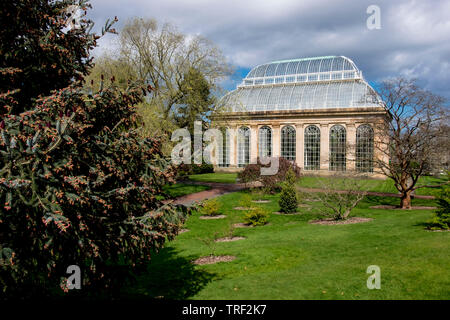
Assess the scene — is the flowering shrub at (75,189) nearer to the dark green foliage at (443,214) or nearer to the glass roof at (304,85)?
the dark green foliage at (443,214)

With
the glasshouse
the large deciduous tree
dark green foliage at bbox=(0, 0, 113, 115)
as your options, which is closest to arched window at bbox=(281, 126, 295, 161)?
the glasshouse

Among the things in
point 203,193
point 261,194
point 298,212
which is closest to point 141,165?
point 298,212

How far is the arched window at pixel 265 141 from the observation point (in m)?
44.4

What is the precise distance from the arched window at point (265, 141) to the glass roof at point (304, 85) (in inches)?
112

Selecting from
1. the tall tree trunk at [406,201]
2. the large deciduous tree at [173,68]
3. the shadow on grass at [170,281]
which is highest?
the large deciduous tree at [173,68]

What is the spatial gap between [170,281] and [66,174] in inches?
210

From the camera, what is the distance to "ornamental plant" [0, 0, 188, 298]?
11.0ft

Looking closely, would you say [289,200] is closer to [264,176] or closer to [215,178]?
[264,176]

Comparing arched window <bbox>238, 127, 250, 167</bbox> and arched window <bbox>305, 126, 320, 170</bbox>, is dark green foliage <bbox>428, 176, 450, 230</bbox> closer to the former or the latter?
arched window <bbox>305, 126, 320, 170</bbox>

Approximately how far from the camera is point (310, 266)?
8305 mm

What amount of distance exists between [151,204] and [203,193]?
19649 mm

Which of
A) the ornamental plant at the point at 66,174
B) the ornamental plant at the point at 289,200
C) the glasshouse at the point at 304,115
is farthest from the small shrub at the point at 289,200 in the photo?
the glasshouse at the point at 304,115

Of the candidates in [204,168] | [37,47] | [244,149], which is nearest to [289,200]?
[37,47]

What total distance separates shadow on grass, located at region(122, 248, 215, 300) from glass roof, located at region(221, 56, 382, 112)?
1250 inches
